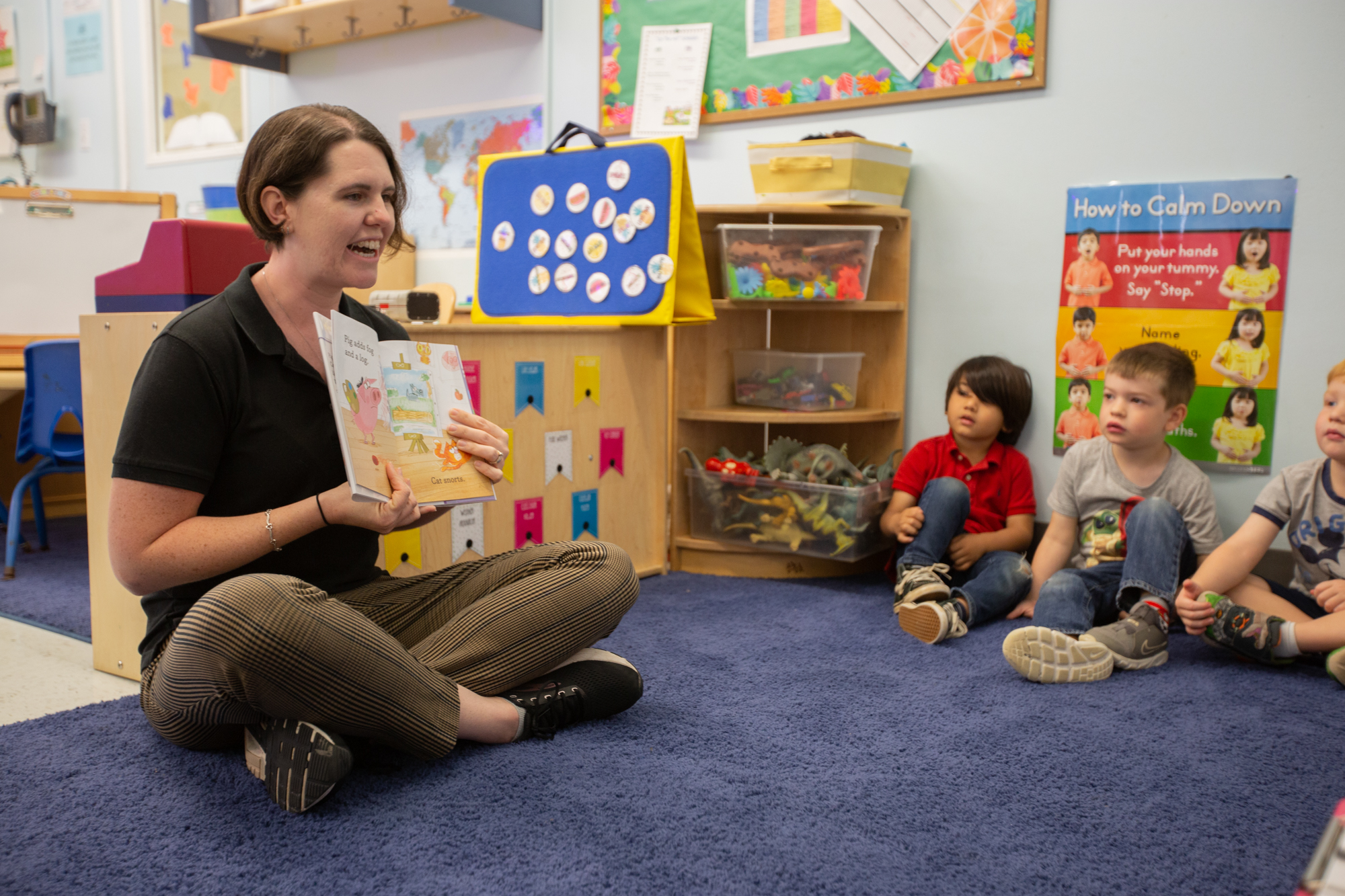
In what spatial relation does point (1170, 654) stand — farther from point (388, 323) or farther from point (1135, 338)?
point (388, 323)

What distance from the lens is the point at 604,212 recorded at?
7.86ft

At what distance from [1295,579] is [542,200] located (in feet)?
6.41

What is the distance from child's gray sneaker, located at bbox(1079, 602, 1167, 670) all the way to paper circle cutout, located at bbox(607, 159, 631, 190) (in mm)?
1468

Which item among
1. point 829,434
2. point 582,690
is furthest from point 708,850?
point 829,434

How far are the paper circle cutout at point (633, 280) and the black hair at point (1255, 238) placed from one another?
4.54ft

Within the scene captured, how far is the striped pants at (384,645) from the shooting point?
1111mm

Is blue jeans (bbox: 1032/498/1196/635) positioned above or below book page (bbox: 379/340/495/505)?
below

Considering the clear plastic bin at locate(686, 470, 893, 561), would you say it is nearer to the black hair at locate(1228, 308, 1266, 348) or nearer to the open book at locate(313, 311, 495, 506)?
the black hair at locate(1228, 308, 1266, 348)

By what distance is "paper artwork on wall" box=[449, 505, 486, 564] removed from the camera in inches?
80.0

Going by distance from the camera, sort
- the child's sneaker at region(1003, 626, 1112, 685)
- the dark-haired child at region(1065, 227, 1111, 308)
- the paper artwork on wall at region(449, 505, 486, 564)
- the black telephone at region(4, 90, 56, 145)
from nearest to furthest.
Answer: the child's sneaker at region(1003, 626, 1112, 685)
the paper artwork on wall at region(449, 505, 486, 564)
the dark-haired child at region(1065, 227, 1111, 308)
the black telephone at region(4, 90, 56, 145)

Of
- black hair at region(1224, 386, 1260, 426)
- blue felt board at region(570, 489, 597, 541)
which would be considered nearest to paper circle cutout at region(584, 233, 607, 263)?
blue felt board at region(570, 489, 597, 541)

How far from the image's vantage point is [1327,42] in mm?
2064

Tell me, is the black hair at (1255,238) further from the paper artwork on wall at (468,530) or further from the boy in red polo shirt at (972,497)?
the paper artwork on wall at (468,530)

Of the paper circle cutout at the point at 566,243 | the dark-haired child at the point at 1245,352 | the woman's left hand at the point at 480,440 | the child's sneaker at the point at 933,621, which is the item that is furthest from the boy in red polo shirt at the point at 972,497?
the woman's left hand at the point at 480,440
